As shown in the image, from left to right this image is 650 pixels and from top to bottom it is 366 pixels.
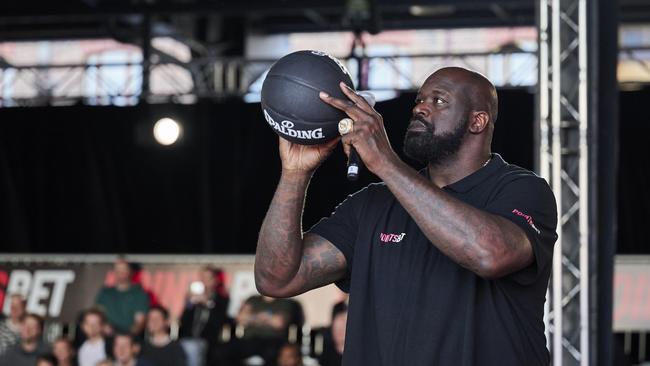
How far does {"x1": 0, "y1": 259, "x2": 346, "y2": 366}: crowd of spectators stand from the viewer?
8586 mm

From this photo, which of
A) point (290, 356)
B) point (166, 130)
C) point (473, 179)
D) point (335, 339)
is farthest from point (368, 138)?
point (166, 130)

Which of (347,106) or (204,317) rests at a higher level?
(347,106)

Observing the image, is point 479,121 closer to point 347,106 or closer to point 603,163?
point 347,106

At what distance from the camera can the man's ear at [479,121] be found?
2.55 metres

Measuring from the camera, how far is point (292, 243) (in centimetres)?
259

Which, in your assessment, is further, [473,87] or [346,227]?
[346,227]

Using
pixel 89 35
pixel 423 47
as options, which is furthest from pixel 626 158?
pixel 423 47

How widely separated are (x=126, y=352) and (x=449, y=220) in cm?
665

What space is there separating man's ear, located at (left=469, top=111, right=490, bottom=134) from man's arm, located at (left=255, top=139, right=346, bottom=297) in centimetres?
33

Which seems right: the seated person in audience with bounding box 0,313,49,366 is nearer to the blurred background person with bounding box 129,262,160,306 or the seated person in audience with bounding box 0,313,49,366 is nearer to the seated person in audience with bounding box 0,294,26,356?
the seated person in audience with bounding box 0,294,26,356

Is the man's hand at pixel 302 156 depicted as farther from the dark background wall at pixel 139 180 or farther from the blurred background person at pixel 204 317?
the dark background wall at pixel 139 180

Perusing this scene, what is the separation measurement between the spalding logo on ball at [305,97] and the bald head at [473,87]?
0.25 metres

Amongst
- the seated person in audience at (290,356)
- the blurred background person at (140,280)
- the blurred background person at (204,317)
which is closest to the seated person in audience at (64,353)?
the blurred background person at (140,280)

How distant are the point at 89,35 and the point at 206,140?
4.10m
